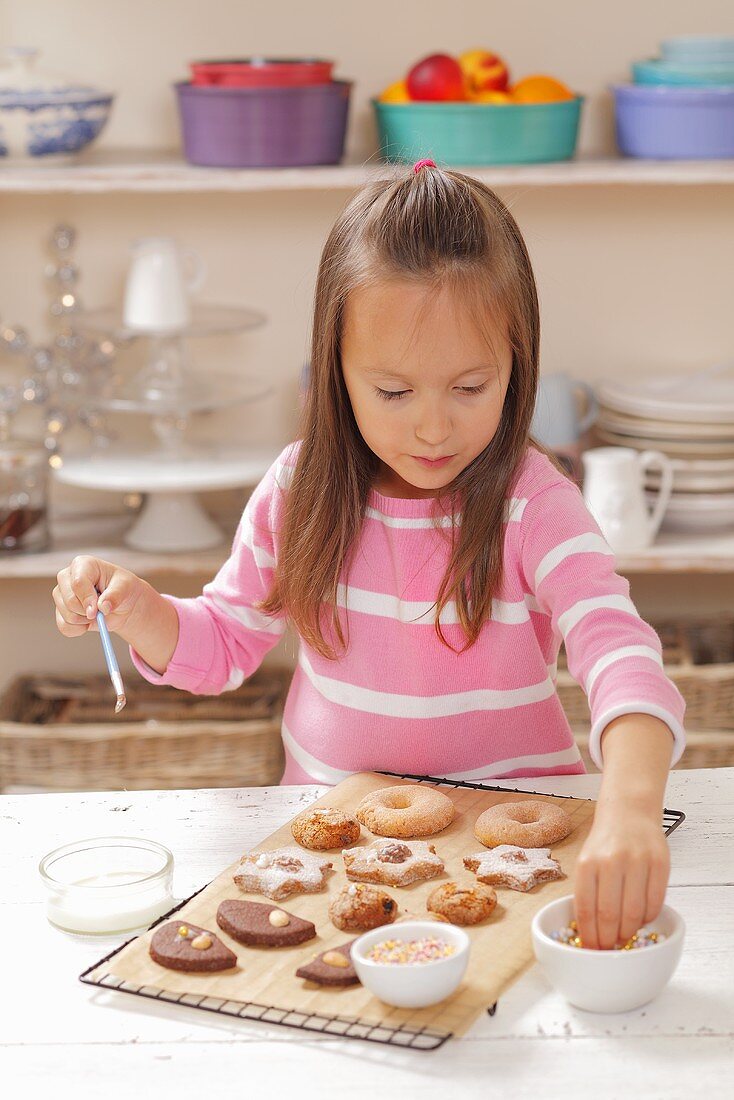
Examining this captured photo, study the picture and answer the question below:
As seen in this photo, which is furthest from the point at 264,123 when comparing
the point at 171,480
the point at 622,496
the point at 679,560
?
the point at 679,560

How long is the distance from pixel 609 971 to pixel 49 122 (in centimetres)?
174

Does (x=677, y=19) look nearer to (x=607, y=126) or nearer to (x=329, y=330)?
(x=607, y=126)

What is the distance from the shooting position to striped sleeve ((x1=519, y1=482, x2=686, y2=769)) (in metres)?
1.01

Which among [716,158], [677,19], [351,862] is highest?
[677,19]

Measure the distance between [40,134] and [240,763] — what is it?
1.04 meters

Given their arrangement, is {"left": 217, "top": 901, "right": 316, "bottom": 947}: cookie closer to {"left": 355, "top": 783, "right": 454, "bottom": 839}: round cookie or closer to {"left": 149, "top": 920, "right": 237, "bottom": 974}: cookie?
{"left": 149, "top": 920, "right": 237, "bottom": 974}: cookie

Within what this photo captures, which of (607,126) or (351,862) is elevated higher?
(607,126)

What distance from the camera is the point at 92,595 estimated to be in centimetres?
118

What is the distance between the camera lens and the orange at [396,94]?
2.17 meters

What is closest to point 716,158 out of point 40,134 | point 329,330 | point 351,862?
point 40,134

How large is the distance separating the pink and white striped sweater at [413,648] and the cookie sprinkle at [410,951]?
0.39 metres

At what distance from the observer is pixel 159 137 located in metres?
2.38

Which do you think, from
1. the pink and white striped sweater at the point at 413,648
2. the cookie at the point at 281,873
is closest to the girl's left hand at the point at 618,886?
the cookie at the point at 281,873

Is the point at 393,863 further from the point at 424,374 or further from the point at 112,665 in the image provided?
the point at 424,374
